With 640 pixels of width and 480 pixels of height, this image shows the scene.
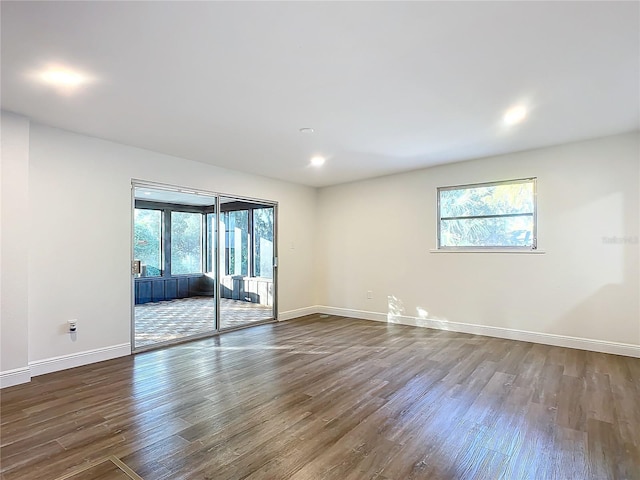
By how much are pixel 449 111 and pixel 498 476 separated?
2.87 meters

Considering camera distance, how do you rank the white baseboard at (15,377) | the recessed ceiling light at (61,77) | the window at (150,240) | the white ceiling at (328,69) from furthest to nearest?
the window at (150,240) < the white baseboard at (15,377) < the recessed ceiling light at (61,77) < the white ceiling at (328,69)

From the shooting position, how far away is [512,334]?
4688mm

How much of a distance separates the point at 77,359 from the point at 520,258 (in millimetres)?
5598

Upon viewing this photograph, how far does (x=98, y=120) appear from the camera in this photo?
133 inches

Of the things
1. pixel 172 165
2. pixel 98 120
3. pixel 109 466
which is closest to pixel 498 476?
pixel 109 466

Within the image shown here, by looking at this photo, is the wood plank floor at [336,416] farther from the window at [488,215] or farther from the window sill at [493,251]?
the window at [488,215]

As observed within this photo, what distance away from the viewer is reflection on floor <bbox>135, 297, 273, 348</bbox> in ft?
16.5

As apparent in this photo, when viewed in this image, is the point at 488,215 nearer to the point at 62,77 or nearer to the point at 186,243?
the point at 62,77

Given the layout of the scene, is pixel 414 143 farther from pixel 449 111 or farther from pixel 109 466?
pixel 109 466

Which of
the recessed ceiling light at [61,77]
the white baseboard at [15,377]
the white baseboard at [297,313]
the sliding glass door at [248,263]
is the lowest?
the white baseboard at [297,313]

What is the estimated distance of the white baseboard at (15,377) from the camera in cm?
314

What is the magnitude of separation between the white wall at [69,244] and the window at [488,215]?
4.12 m

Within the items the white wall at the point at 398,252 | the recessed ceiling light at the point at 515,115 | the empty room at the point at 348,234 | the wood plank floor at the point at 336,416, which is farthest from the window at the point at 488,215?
the wood plank floor at the point at 336,416

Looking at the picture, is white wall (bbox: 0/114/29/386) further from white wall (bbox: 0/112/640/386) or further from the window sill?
the window sill
